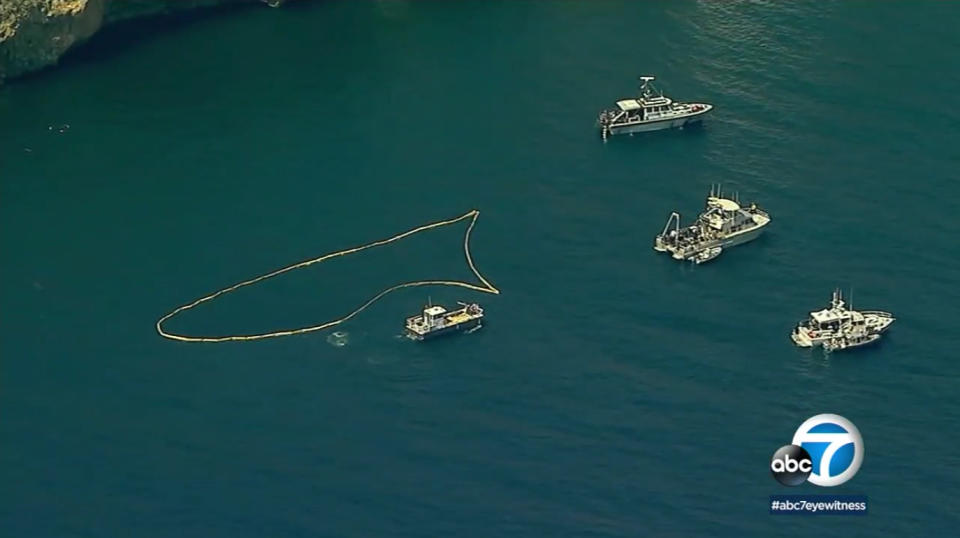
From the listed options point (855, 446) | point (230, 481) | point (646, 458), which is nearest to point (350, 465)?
point (230, 481)

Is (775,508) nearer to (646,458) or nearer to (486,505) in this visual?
(646,458)

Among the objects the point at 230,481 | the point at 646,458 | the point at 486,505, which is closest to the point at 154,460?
the point at 230,481

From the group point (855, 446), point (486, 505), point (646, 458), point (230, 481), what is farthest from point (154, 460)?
point (855, 446)

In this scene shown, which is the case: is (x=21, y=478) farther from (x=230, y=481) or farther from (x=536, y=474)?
(x=536, y=474)

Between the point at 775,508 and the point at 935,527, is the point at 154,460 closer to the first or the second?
the point at 775,508
